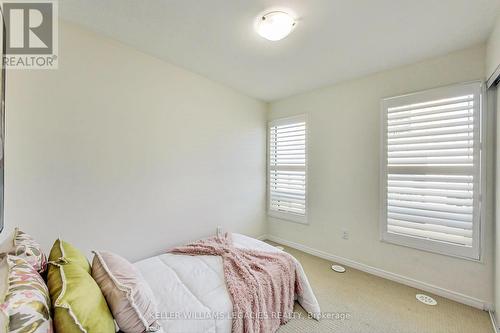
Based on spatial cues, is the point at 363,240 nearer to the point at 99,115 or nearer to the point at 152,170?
the point at 152,170

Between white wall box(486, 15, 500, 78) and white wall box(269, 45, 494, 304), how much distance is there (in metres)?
0.10

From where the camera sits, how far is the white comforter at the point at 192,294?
1.24 meters

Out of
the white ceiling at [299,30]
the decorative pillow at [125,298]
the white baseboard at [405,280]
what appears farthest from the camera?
the white baseboard at [405,280]

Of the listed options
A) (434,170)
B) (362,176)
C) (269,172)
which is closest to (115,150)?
(269,172)

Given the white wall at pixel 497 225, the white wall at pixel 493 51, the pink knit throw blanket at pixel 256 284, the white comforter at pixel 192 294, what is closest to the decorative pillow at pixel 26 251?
the white comforter at pixel 192 294

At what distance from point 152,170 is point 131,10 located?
1.47 metres

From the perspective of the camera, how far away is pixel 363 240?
8.94 ft

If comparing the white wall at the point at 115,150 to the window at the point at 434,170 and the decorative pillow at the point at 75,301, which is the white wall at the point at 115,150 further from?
the window at the point at 434,170

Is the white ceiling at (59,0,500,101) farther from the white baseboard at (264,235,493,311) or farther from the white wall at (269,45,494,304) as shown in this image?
the white baseboard at (264,235,493,311)

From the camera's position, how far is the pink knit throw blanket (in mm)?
1443

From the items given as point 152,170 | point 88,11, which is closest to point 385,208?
point 152,170

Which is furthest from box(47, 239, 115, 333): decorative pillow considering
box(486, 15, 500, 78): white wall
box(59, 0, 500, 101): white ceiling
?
box(486, 15, 500, 78): white wall

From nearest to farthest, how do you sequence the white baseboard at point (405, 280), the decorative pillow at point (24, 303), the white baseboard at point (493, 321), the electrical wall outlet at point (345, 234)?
1. the decorative pillow at point (24, 303)
2. the white baseboard at point (493, 321)
3. the white baseboard at point (405, 280)
4. the electrical wall outlet at point (345, 234)

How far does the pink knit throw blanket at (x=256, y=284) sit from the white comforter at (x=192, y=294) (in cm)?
7
